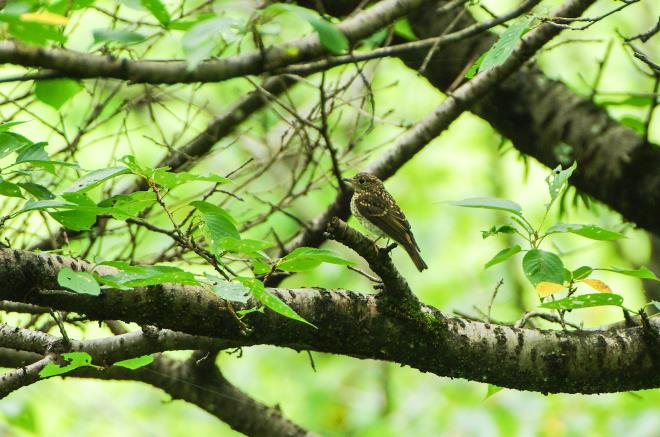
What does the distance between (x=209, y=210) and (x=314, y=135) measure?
→ 3700 mm

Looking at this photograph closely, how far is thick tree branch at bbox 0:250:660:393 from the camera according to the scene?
2074 millimetres

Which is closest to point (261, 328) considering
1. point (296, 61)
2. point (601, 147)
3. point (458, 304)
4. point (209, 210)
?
point (209, 210)

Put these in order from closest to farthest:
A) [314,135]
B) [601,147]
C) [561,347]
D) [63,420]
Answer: [561,347] → [601,147] → [314,135] → [63,420]

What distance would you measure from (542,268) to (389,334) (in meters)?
0.53

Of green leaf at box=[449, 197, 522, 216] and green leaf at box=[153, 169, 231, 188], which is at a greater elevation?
green leaf at box=[153, 169, 231, 188]

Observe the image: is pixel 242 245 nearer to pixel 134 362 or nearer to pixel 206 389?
pixel 134 362

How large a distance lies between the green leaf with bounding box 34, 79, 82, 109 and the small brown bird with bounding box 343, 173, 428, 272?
2.08m

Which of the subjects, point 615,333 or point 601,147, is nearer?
point 615,333

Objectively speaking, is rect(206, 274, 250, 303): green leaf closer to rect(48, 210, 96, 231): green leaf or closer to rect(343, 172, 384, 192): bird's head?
rect(48, 210, 96, 231): green leaf

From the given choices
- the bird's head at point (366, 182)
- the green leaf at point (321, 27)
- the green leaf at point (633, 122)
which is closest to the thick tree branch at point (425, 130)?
the bird's head at point (366, 182)

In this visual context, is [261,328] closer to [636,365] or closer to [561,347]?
[561,347]

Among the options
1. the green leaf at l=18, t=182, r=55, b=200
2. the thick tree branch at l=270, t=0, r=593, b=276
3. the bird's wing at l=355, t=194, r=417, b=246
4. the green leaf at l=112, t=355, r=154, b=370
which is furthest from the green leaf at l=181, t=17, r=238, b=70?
the bird's wing at l=355, t=194, r=417, b=246

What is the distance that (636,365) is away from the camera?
8.71 ft

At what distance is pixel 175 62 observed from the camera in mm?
2221
